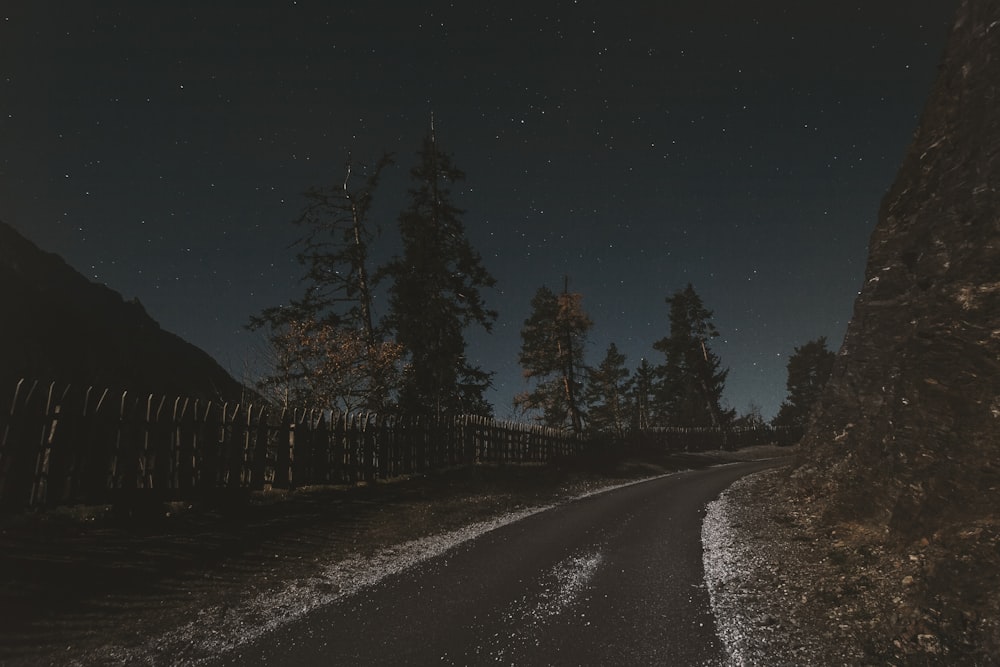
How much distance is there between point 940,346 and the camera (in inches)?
236

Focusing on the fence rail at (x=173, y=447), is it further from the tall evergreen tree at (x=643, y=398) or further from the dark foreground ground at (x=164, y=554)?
the tall evergreen tree at (x=643, y=398)

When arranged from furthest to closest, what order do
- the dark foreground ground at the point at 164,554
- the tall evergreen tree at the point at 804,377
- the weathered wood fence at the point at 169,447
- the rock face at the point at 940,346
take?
the tall evergreen tree at the point at 804,377 < the weathered wood fence at the point at 169,447 < the rock face at the point at 940,346 < the dark foreground ground at the point at 164,554

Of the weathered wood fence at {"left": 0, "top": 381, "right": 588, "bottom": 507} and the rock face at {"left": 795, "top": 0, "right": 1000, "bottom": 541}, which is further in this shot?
the weathered wood fence at {"left": 0, "top": 381, "right": 588, "bottom": 507}

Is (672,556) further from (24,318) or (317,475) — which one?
(24,318)

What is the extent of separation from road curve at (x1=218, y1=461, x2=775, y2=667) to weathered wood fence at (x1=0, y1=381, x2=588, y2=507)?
5.53 metres

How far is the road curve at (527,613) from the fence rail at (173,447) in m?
5.52

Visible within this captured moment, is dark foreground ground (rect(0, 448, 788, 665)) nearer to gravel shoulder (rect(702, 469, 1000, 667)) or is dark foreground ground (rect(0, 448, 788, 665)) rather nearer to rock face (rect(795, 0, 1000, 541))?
gravel shoulder (rect(702, 469, 1000, 667))

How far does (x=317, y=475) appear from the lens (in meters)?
13.6

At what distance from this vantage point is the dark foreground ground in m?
5.00

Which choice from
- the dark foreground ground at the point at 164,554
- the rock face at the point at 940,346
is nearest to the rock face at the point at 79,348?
the dark foreground ground at the point at 164,554

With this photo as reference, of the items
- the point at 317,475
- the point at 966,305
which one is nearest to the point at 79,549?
the point at 317,475

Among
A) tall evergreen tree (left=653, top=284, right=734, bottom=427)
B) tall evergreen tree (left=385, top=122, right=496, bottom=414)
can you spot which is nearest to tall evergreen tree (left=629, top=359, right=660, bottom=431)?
tall evergreen tree (left=653, top=284, right=734, bottom=427)

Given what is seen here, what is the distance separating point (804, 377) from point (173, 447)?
75.8m

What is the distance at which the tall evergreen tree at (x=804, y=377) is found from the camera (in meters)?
66.0
